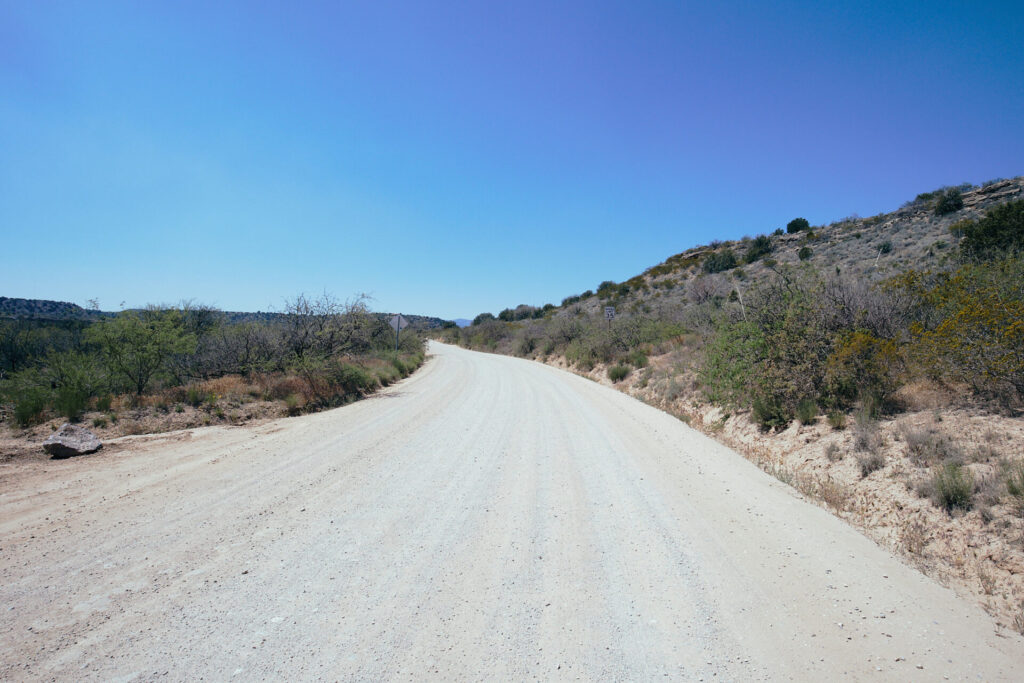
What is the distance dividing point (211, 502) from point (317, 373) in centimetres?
946

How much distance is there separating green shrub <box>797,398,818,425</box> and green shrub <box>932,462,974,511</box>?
3043mm

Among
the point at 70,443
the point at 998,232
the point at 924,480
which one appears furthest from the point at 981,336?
the point at 998,232

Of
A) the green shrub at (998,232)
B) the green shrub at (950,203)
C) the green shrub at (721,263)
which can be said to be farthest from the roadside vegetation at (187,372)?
the green shrub at (950,203)

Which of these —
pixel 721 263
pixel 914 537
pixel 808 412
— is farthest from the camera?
pixel 721 263

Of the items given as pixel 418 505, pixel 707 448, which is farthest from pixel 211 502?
pixel 707 448

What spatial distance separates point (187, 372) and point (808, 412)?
15563 mm

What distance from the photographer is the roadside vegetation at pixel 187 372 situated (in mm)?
8898

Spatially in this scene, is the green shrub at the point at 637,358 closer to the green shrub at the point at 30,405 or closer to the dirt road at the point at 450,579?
the dirt road at the point at 450,579

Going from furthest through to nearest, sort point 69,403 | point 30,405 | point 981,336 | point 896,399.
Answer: point 69,403 → point 30,405 → point 896,399 → point 981,336

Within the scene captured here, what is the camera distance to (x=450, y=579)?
351 centimetres

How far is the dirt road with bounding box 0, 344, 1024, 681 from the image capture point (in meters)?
2.64

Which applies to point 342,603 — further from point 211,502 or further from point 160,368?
point 160,368

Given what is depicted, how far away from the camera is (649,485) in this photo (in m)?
5.79

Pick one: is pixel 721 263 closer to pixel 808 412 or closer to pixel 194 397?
pixel 808 412
